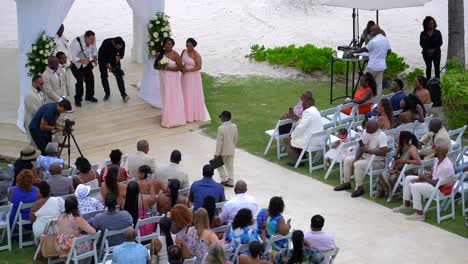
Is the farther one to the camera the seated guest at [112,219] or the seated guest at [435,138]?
the seated guest at [435,138]

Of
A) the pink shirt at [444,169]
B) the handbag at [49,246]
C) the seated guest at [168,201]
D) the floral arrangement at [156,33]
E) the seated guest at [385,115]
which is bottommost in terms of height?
the handbag at [49,246]

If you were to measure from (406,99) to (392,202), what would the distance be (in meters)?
2.18

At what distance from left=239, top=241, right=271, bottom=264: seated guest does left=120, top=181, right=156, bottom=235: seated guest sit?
1851 millimetres

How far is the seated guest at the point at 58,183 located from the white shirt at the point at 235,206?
7.15 feet

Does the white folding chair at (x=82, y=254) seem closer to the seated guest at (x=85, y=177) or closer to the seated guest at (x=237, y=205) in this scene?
the seated guest at (x=85, y=177)

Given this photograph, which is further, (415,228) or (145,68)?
(145,68)

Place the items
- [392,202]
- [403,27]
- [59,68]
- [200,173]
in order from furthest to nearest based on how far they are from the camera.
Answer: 1. [403,27]
2. [59,68]
3. [200,173]
4. [392,202]

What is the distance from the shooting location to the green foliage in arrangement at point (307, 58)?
20812 millimetres

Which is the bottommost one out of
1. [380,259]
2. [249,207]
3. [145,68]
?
[380,259]

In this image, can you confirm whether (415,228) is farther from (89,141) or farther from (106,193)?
(89,141)

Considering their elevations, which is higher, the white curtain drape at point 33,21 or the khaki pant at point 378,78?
the white curtain drape at point 33,21

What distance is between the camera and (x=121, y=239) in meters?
12.3

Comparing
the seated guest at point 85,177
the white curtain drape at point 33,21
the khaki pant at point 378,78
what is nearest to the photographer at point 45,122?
the white curtain drape at point 33,21

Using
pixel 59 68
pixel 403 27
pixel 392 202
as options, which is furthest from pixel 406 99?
pixel 403 27
